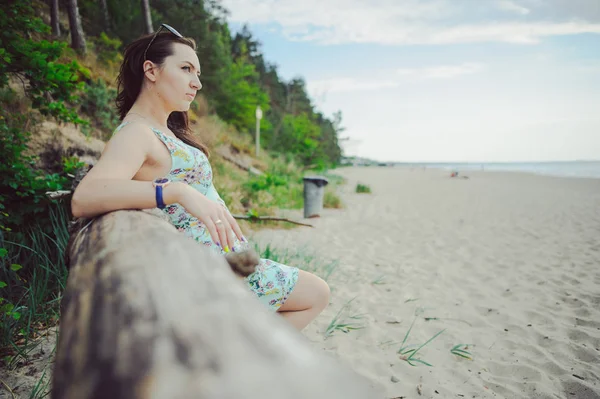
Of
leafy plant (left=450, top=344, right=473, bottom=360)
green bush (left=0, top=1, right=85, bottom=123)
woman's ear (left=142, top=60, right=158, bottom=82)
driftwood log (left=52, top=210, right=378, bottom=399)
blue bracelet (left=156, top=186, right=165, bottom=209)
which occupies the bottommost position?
leafy plant (left=450, top=344, right=473, bottom=360)

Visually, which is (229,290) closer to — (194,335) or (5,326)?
(194,335)

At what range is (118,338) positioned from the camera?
0.45 meters

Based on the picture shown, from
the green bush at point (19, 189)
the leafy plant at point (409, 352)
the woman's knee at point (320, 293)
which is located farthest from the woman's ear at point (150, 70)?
the leafy plant at point (409, 352)

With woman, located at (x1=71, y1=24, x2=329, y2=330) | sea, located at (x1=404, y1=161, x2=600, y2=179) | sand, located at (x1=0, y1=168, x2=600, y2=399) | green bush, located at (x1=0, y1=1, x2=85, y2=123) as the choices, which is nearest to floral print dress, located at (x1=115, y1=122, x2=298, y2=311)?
woman, located at (x1=71, y1=24, x2=329, y2=330)

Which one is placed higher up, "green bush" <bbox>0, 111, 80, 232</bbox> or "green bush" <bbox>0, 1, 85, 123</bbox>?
"green bush" <bbox>0, 1, 85, 123</bbox>

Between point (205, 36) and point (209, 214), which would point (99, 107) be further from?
point (205, 36)

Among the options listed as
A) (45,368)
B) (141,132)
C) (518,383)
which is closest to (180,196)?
(141,132)

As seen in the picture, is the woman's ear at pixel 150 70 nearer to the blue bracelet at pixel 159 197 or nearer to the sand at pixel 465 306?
the blue bracelet at pixel 159 197

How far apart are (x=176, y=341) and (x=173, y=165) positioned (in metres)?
1.03

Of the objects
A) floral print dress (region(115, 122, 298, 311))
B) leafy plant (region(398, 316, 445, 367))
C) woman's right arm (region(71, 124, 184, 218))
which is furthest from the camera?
leafy plant (region(398, 316, 445, 367))

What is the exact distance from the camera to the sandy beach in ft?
7.15

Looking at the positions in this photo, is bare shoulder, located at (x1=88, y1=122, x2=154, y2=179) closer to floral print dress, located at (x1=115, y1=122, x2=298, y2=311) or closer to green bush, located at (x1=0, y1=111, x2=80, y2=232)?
floral print dress, located at (x1=115, y1=122, x2=298, y2=311)

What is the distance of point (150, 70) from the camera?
1.46 m

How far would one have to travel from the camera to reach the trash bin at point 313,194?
24.4 ft
